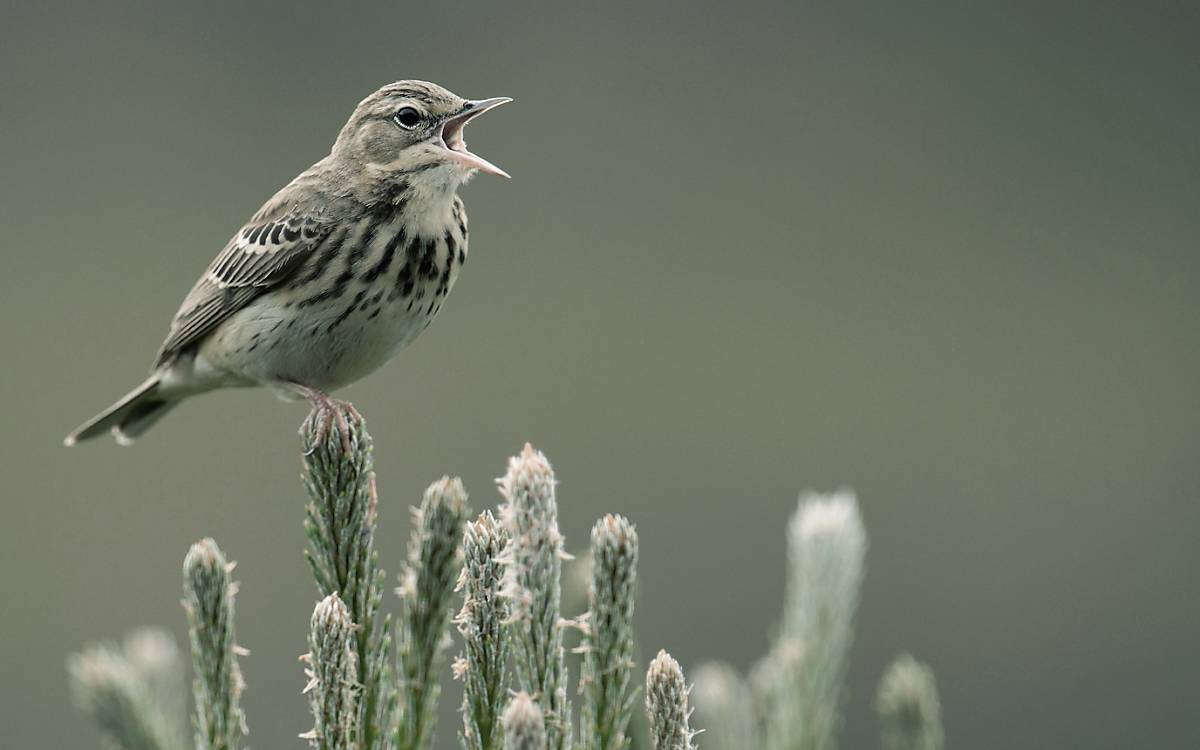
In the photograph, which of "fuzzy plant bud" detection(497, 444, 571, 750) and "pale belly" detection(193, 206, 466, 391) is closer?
"fuzzy plant bud" detection(497, 444, 571, 750)

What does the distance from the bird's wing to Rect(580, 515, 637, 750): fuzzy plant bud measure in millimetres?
2977

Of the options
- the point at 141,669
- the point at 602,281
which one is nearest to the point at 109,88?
the point at 602,281

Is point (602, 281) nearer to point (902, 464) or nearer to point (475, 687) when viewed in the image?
point (902, 464)

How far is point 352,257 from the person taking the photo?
217 inches

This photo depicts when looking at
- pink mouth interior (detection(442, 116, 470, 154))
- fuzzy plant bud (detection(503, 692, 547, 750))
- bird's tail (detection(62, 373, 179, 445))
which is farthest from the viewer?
bird's tail (detection(62, 373, 179, 445))

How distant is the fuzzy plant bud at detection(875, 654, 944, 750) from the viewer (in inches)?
129

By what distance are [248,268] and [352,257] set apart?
0.63 m

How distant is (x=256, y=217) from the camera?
6066 mm

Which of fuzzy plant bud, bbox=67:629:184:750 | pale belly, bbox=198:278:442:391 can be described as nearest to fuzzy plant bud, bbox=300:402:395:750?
fuzzy plant bud, bbox=67:629:184:750

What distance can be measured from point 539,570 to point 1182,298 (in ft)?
71.4

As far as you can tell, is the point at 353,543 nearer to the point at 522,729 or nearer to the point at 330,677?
A: the point at 330,677

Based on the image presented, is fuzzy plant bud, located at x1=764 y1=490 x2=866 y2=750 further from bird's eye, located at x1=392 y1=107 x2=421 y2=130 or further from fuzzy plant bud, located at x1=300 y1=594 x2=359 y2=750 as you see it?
bird's eye, located at x1=392 y1=107 x2=421 y2=130

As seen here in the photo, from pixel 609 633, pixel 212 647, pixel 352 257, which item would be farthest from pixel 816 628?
pixel 352 257

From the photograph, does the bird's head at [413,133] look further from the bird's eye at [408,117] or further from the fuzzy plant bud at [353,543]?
the fuzzy plant bud at [353,543]
